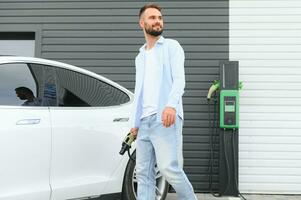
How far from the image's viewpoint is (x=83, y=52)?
22.9 feet

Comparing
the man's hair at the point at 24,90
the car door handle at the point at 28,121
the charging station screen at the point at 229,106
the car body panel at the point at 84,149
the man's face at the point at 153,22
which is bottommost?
the car body panel at the point at 84,149

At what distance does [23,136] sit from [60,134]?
39 cm

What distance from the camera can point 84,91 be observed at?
4617mm

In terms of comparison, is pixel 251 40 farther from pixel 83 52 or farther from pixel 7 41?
pixel 7 41

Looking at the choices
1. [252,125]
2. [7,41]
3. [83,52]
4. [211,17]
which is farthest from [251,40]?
[7,41]

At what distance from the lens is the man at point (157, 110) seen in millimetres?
3707

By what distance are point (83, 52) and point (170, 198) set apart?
8.22ft

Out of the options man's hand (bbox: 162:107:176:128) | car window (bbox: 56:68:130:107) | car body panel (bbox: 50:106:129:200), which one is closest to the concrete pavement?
car body panel (bbox: 50:106:129:200)

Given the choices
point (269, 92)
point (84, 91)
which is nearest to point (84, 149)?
point (84, 91)

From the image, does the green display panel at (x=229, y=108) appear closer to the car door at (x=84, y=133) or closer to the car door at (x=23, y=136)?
the car door at (x=84, y=133)

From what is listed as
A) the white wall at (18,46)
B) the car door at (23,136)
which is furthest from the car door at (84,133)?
the white wall at (18,46)

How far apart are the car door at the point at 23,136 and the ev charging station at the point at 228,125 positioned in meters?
2.77

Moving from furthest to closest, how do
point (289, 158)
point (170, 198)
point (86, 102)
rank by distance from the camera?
point (289, 158), point (170, 198), point (86, 102)

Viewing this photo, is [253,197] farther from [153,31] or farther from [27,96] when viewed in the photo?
[27,96]
